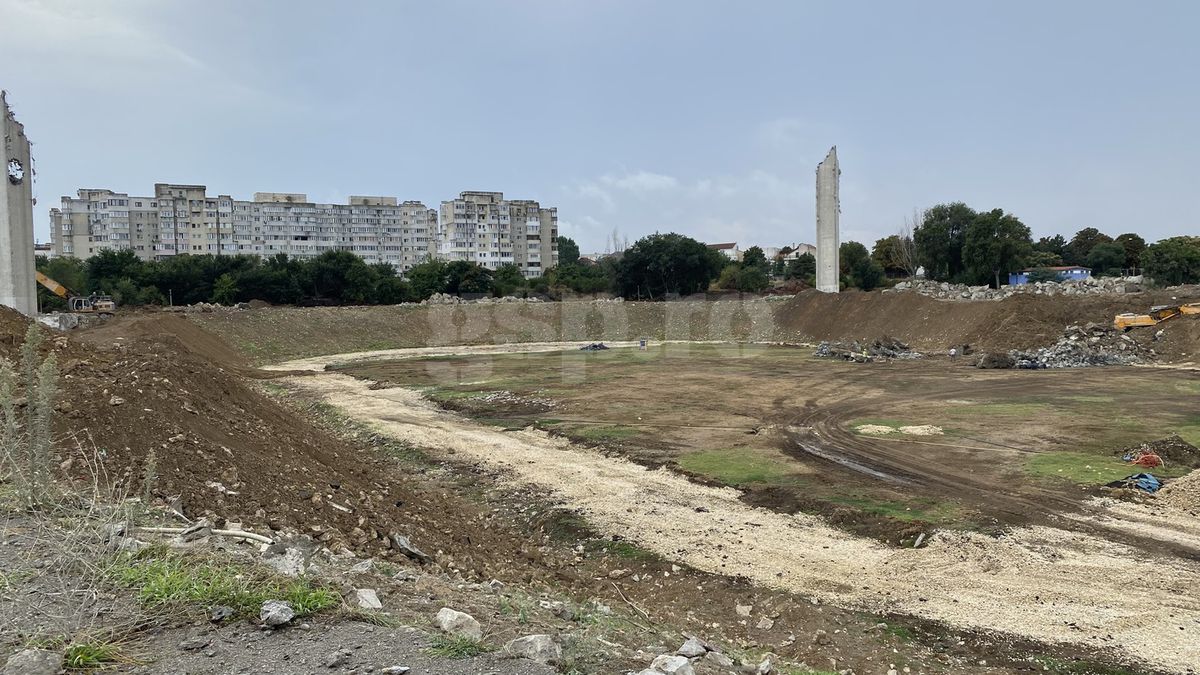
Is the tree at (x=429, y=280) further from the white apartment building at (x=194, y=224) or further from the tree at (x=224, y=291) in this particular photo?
the white apartment building at (x=194, y=224)

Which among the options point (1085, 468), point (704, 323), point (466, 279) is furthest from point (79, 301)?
point (1085, 468)

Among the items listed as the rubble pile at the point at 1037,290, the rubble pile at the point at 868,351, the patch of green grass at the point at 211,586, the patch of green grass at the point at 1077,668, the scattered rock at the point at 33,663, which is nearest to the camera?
the scattered rock at the point at 33,663

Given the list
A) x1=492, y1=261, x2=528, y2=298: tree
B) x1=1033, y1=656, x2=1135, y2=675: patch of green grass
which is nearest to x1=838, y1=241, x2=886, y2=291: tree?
x1=492, y1=261, x2=528, y2=298: tree

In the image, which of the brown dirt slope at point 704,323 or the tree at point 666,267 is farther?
the tree at point 666,267

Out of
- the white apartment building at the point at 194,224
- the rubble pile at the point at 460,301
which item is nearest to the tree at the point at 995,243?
the rubble pile at the point at 460,301

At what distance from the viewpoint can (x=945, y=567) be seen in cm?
762

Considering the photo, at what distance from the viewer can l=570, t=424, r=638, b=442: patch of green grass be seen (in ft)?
48.8

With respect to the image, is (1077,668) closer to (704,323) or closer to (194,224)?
(704,323)

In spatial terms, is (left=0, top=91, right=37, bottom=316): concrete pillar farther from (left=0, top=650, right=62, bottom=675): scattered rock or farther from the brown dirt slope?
(left=0, top=650, right=62, bottom=675): scattered rock

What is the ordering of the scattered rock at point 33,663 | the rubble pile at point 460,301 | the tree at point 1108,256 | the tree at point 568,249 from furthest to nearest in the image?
1. the tree at point 568,249
2. the tree at point 1108,256
3. the rubble pile at point 460,301
4. the scattered rock at point 33,663

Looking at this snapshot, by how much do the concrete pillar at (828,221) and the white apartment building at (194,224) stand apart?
7341 cm

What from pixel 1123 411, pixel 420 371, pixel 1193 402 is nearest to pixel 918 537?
pixel 1123 411

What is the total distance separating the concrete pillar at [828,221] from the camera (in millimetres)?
46469

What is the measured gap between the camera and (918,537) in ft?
27.8
